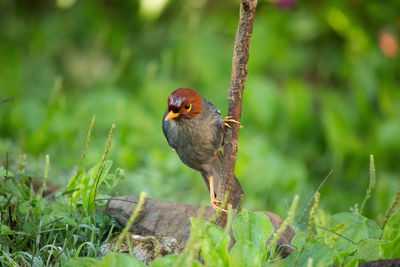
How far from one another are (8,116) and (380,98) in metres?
3.89

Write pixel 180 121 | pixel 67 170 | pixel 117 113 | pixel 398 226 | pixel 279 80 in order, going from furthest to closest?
pixel 279 80, pixel 117 113, pixel 67 170, pixel 180 121, pixel 398 226

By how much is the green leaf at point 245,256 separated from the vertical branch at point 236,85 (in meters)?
0.27

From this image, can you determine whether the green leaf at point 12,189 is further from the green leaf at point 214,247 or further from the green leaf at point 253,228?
the green leaf at point 253,228

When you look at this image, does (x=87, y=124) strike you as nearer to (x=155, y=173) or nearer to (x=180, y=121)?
(x=155, y=173)

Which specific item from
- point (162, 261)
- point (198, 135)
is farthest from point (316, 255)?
point (198, 135)

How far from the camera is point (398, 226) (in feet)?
7.78

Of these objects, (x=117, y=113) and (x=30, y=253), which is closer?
(x=30, y=253)

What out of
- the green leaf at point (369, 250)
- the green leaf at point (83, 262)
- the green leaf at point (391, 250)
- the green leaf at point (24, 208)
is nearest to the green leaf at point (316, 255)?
the green leaf at point (369, 250)

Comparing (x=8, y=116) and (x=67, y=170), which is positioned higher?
(x=8, y=116)

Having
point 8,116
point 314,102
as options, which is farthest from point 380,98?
point 8,116

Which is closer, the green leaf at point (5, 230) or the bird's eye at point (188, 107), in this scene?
the green leaf at point (5, 230)

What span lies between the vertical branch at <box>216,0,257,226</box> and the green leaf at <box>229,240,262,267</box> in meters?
0.27

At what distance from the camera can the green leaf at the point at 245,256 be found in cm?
199

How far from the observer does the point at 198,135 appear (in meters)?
2.70
